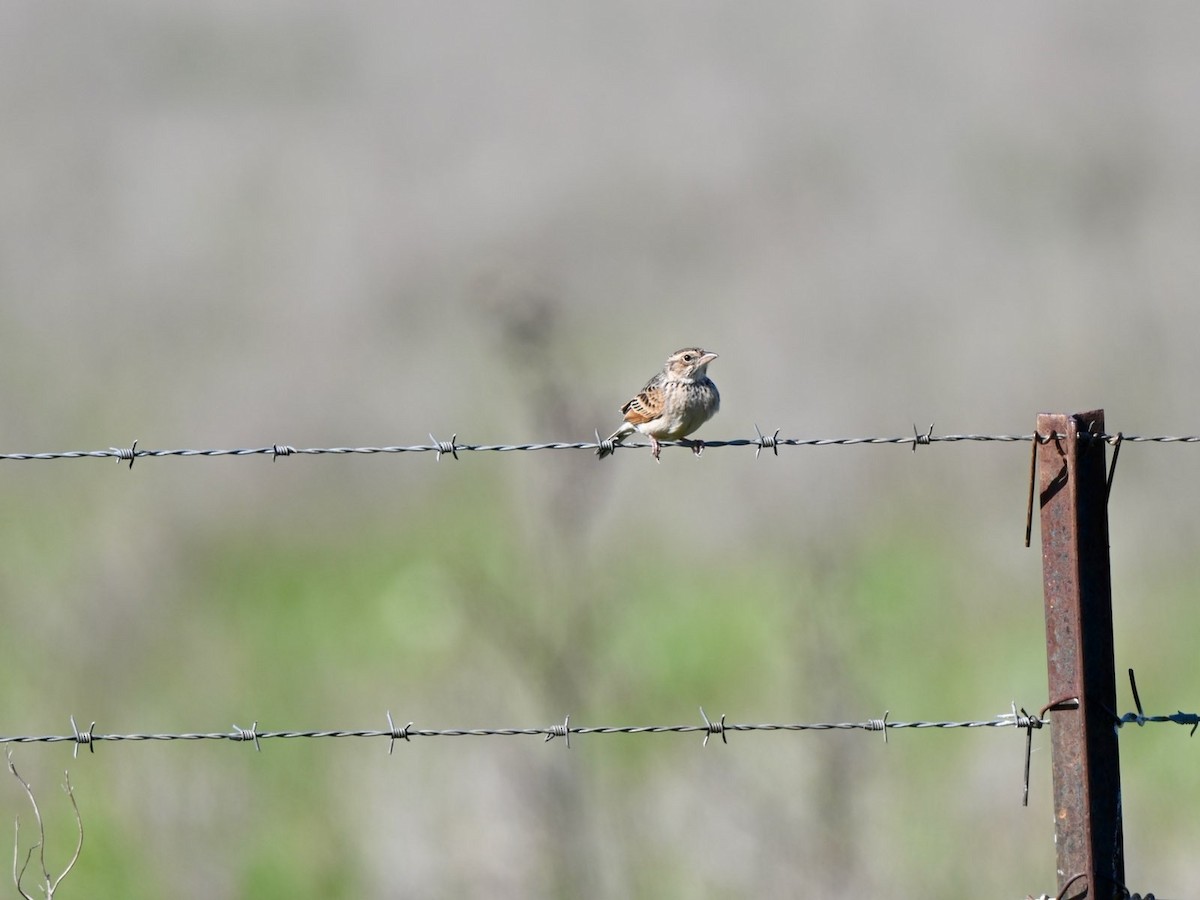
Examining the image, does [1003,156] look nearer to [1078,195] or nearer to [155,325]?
[1078,195]

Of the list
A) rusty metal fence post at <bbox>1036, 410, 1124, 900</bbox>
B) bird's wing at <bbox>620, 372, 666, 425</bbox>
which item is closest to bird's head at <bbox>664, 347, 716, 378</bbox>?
bird's wing at <bbox>620, 372, 666, 425</bbox>

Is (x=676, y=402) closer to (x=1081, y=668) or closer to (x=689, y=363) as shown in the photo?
(x=689, y=363)

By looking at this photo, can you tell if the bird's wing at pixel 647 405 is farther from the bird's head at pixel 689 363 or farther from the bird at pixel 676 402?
the bird's head at pixel 689 363

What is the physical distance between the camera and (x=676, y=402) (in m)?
9.24

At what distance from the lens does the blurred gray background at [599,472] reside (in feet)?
33.0

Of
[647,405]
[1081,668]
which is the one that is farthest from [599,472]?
[1081,668]

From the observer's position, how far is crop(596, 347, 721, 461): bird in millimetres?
9219

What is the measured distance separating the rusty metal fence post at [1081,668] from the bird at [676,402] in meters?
3.93

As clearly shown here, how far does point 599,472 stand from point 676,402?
76 centimetres

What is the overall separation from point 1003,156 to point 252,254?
10844 millimetres

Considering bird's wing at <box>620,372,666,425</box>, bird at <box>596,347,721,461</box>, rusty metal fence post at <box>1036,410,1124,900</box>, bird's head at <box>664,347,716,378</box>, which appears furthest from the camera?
bird's head at <box>664,347,716,378</box>

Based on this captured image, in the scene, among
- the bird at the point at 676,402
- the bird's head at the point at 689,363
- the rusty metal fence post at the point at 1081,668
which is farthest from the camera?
the bird's head at the point at 689,363

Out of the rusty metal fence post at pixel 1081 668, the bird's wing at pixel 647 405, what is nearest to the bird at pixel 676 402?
the bird's wing at pixel 647 405

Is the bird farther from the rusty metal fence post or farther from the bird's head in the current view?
the rusty metal fence post
